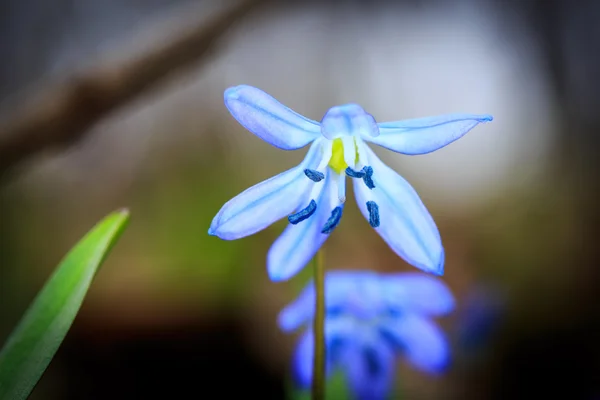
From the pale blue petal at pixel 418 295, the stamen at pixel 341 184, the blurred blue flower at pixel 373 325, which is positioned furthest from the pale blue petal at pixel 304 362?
the stamen at pixel 341 184

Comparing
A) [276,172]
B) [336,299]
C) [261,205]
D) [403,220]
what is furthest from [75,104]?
[276,172]

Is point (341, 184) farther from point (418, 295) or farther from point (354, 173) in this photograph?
point (418, 295)

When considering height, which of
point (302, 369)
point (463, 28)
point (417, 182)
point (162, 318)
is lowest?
point (302, 369)

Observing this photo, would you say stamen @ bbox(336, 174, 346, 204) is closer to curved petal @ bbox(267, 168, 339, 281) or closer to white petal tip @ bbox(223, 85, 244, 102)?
curved petal @ bbox(267, 168, 339, 281)

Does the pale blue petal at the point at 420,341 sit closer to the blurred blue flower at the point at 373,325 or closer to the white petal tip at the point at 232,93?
the blurred blue flower at the point at 373,325

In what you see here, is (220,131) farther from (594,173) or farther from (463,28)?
(594,173)

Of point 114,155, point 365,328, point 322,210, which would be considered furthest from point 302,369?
point 114,155
